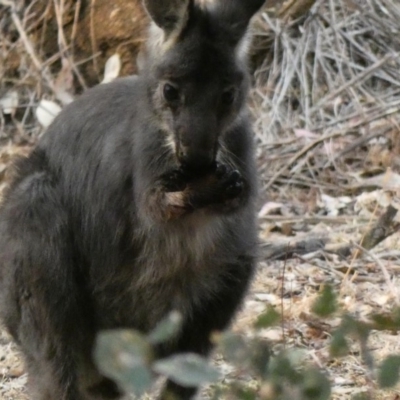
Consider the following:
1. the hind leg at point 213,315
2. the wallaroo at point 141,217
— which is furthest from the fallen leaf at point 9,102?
the hind leg at point 213,315

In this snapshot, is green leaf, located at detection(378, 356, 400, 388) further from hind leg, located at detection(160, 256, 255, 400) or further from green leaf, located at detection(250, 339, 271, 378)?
hind leg, located at detection(160, 256, 255, 400)

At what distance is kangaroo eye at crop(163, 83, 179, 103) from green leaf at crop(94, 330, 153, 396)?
205 centimetres

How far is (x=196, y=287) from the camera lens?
3533 mm

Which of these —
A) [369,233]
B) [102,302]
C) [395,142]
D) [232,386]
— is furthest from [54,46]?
[232,386]

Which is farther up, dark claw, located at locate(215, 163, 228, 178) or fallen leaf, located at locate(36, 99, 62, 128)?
dark claw, located at locate(215, 163, 228, 178)

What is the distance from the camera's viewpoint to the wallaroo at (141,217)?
10.6 ft

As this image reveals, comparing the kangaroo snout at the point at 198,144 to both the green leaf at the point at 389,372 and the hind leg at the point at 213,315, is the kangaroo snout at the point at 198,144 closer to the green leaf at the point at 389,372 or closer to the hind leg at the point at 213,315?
the hind leg at the point at 213,315

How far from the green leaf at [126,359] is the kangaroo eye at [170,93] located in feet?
6.73

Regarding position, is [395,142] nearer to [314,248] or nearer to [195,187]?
[314,248]

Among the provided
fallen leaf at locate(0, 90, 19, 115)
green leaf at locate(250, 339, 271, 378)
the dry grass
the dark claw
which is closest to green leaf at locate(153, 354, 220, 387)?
green leaf at locate(250, 339, 271, 378)

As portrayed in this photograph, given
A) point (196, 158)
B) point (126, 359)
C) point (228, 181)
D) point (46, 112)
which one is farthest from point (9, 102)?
point (126, 359)

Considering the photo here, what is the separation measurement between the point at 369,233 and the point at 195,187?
2000 mm

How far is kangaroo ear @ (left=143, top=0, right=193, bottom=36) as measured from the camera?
A: 3.29 metres

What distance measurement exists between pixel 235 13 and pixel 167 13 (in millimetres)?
253
